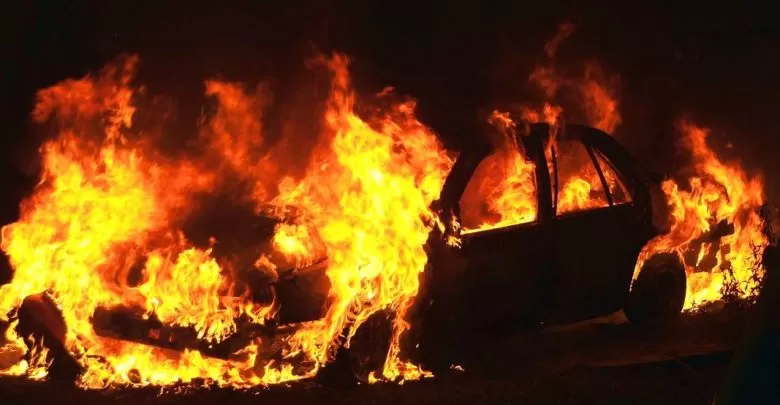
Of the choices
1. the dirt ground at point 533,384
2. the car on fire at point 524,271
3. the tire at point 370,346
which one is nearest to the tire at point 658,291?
the car on fire at point 524,271

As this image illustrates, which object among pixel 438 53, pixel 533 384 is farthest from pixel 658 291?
pixel 438 53

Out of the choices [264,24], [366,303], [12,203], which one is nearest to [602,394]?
[366,303]

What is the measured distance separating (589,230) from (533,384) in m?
1.81

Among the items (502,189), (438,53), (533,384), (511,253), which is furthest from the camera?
(438,53)

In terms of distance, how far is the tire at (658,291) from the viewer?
7742 millimetres

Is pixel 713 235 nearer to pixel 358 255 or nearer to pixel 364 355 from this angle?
pixel 358 255

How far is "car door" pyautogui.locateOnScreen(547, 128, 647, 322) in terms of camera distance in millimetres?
6930

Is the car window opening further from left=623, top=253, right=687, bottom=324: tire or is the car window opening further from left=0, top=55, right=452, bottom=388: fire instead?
left=623, top=253, right=687, bottom=324: tire

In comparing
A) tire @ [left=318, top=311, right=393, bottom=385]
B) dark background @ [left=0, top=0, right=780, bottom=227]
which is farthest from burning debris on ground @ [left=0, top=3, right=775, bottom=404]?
dark background @ [left=0, top=0, right=780, bottom=227]

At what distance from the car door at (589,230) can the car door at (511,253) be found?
18 centimetres

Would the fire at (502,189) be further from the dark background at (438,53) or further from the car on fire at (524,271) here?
the dark background at (438,53)

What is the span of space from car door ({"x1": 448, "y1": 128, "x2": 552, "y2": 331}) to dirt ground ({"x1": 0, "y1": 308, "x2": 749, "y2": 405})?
457 millimetres

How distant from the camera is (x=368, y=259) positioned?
20.6ft

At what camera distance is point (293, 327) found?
6.00 metres
